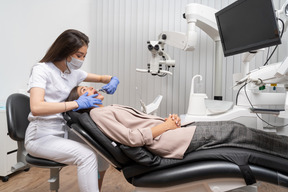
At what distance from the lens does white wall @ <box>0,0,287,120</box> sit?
2365mm

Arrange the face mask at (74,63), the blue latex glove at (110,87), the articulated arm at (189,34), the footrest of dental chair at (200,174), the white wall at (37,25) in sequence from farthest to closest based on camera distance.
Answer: the white wall at (37,25) < the articulated arm at (189,34) < the blue latex glove at (110,87) < the face mask at (74,63) < the footrest of dental chair at (200,174)

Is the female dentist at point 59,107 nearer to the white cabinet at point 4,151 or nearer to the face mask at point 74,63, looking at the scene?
the face mask at point 74,63

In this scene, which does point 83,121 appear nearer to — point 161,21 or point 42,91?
point 42,91

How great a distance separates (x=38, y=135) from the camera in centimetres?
119

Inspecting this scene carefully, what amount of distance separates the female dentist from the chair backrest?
81 millimetres

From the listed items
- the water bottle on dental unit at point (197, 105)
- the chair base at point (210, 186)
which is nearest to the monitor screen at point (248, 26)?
the water bottle on dental unit at point (197, 105)

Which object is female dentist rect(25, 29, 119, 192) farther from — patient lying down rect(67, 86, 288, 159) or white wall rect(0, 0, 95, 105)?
white wall rect(0, 0, 95, 105)

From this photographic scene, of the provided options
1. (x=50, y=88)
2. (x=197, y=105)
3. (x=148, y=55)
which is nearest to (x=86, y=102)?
(x=50, y=88)

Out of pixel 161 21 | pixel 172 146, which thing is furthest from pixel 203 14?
pixel 172 146

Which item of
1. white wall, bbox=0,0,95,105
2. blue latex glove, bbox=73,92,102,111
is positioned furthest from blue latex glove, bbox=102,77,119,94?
white wall, bbox=0,0,95,105

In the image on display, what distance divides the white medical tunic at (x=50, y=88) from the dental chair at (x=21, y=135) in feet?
0.30

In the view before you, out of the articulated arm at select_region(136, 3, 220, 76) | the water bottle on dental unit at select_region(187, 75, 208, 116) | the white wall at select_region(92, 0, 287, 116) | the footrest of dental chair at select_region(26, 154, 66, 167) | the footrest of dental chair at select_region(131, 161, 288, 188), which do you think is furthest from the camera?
the white wall at select_region(92, 0, 287, 116)

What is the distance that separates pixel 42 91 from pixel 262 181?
112 cm

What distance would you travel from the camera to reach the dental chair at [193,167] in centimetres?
90
